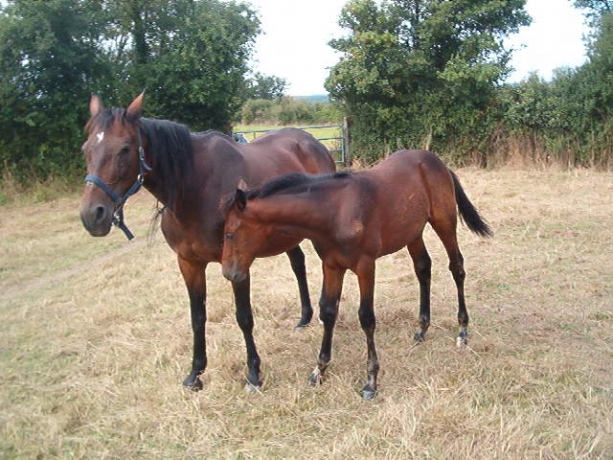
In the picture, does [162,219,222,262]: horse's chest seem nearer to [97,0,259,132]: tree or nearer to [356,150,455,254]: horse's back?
[356,150,455,254]: horse's back

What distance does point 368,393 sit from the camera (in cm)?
359

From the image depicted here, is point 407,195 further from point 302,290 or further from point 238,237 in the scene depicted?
point 302,290

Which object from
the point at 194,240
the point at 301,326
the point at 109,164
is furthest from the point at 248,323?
the point at 109,164

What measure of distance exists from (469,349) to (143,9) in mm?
12839

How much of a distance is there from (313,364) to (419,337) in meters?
0.95

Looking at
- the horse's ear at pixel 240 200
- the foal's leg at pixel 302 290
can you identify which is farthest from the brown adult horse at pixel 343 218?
the foal's leg at pixel 302 290

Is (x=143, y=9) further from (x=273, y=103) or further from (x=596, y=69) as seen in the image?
(x=273, y=103)

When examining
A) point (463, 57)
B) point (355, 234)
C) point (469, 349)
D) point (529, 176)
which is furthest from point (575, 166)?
point (355, 234)

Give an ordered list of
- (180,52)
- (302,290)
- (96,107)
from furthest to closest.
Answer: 1. (180,52)
2. (302,290)
3. (96,107)

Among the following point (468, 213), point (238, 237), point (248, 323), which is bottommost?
point (248, 323)

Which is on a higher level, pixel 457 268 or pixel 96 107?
pixel 96 107

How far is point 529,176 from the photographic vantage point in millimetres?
12031

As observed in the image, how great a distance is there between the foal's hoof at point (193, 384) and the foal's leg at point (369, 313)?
118cm

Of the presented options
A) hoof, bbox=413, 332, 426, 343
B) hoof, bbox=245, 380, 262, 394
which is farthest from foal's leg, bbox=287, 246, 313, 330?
hoof, bbox=245, 380, 262, 394
